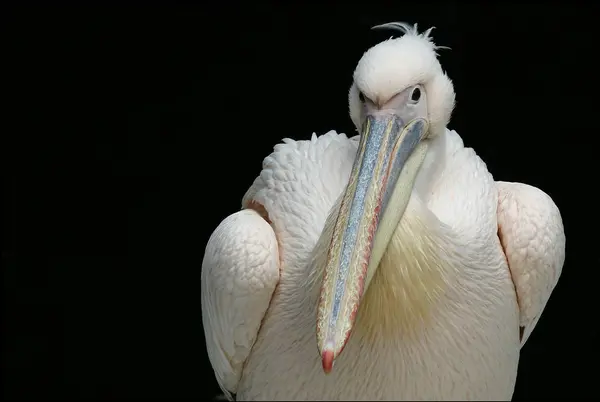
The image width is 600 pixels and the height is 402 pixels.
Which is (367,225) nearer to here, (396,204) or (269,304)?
(396,204)

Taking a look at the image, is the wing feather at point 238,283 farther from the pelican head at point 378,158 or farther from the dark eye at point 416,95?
the dark eye at point 416,95

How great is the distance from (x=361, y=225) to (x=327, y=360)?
38 cm

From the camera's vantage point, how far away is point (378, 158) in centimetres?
295

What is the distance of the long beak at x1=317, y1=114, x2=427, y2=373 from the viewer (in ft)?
8.80

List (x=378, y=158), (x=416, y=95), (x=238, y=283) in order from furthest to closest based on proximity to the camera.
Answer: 1. (x=238, y=283)
2. (x=416, y=95)
3. (x=378, y=158)

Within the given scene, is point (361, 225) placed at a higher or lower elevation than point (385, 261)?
higher

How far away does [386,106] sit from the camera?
9.84 ft

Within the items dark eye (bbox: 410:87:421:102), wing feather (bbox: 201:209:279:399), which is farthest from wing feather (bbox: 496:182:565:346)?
wing feather (bbox: 201:209:279:399)

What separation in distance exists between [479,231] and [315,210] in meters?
0.49

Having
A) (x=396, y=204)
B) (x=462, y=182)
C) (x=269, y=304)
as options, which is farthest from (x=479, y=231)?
(x=269, y=304)

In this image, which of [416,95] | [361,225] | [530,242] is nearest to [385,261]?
[361,225]

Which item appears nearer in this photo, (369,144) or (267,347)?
(369,144)

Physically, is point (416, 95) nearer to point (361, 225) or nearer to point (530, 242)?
point (361, 225)

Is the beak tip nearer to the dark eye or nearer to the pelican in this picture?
the pelican
